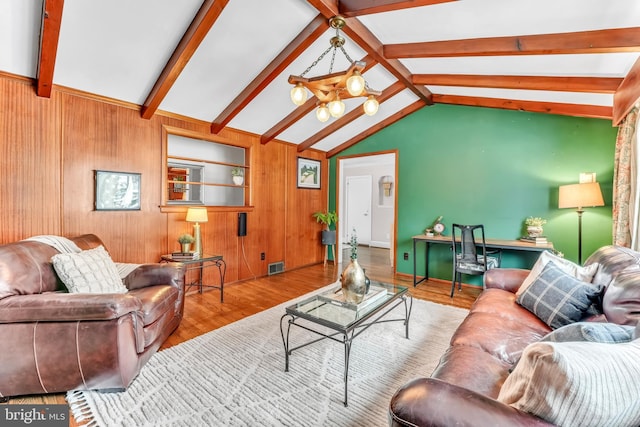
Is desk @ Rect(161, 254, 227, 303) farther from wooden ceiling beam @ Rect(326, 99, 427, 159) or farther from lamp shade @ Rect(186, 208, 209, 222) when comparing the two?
wooden ceiling beam @ Rect(326, 99, 427, 159)

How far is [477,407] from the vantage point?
2.74ft

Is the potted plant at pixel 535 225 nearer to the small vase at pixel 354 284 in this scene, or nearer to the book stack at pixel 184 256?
the small vase at pixel 354 284

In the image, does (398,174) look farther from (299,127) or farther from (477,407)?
(477,407)

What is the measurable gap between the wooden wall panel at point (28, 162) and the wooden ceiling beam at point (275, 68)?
5.44 feet

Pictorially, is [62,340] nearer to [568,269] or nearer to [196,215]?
[196,215]

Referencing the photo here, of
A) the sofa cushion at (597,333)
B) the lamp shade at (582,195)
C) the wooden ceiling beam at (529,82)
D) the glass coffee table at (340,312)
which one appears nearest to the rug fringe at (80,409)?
the glass coffee table at (340,312)

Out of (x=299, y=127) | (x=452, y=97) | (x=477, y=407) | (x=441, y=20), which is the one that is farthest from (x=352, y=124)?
(x=477, y=407)

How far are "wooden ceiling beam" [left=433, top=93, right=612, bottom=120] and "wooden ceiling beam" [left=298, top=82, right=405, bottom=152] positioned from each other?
0.84 meters

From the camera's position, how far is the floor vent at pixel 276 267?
488cm

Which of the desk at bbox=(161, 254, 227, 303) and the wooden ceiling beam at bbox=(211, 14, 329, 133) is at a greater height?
the wooden ceiling beam at bbox=(211, 14, 329, 133)

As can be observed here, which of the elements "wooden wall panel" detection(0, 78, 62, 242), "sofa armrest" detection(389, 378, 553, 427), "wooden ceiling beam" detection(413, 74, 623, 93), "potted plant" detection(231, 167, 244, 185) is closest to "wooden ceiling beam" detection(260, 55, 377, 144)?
"potted plant" detection(231, 167, 244, 185)

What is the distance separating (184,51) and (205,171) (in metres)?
2.42

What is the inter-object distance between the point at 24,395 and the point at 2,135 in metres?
2.12

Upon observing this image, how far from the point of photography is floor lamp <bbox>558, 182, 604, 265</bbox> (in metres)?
3.12
